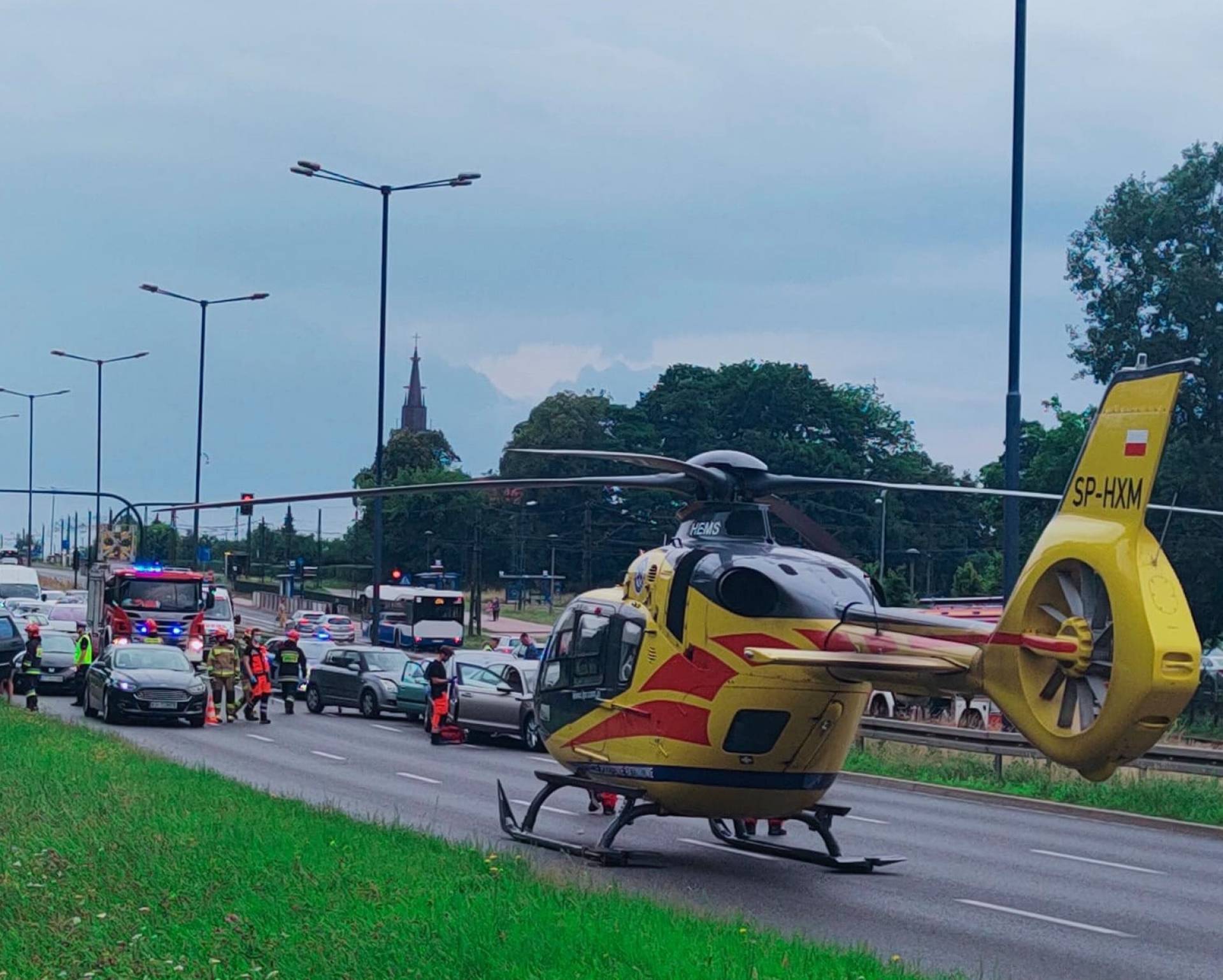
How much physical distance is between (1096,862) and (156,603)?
30.1 meters

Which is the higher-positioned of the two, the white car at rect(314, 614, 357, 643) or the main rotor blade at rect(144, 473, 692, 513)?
the main rotor blade at rect(144, 473, 692, 513)

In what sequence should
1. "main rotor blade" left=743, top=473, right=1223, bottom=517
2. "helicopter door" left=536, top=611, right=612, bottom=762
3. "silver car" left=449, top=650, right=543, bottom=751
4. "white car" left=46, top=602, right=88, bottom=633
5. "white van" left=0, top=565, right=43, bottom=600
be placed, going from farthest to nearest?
"white van" left=0, top=565, right=43, bottom=600 < "white car" left=46, top=602, right=88, bottom=633 < "silver car" left=449, top=650, right=543, bottom=751 < "helicopter door" left=536, top=611, right=612, bottom=762 < "main rotor blade" left=743, top=473, right=1223, bottom=517

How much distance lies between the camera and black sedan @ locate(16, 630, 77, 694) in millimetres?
39219

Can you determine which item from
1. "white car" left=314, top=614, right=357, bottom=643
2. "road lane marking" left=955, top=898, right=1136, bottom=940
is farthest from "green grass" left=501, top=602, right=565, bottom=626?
"road lane marking" left=955, top=898, right=1136, bottom=940

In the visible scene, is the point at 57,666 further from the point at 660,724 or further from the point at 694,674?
the point at 694,674

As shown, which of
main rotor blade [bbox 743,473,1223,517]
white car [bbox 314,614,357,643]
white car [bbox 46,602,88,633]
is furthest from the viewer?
white car [bbox 314,614,357,643]

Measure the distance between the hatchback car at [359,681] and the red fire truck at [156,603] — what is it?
5929 mm

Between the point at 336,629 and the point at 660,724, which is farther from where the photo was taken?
the point at 336,629

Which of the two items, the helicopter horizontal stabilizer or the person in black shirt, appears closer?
the helicopter horizontal stabilizer

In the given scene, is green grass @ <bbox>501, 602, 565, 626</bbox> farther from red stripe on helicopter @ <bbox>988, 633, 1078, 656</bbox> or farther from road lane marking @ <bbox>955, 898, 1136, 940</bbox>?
→ red stripe on helicopter @ <bbox>988, 633, 1078, 656</bbox>

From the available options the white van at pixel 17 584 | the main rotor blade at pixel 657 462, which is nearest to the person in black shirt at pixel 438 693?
the main rotor blade at pixel 657 462

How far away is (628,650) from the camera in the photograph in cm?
1549

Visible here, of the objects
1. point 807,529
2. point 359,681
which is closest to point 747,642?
point 807,529

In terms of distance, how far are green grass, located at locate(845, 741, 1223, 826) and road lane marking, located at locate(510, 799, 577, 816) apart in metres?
6.16
